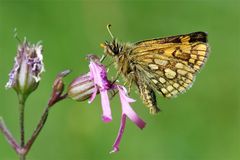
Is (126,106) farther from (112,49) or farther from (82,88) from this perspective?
(112,49)

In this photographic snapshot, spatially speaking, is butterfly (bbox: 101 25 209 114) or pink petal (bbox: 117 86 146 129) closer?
pink petal (bbox: 117 86 146 129)

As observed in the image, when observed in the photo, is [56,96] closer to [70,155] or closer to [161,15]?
[70,155]

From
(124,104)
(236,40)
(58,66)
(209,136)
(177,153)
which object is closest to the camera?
(124,104)

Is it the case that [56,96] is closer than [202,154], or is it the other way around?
[56,96]

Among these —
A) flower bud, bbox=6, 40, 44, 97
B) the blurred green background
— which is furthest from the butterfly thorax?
the blurred green background

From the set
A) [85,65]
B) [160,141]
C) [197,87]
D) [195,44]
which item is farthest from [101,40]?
[195,44]

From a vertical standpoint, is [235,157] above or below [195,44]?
below

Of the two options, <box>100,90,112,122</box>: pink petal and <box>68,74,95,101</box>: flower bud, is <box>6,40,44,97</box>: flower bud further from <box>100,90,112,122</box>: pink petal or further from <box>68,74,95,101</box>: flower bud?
<box>100,90,112,122</box>: pink petal
